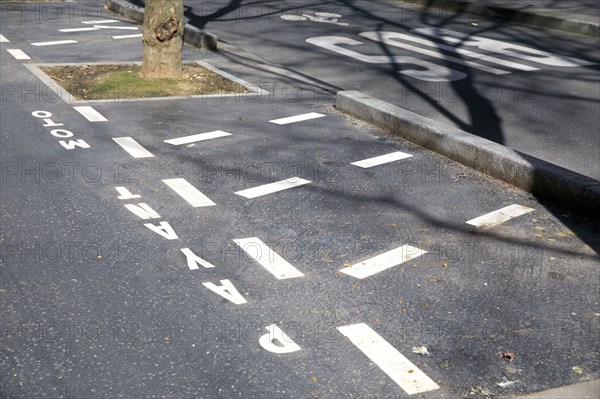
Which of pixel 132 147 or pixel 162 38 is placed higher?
pixel 162 38

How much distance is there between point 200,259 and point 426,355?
1909 millimetres

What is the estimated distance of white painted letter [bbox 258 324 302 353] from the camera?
194 inches

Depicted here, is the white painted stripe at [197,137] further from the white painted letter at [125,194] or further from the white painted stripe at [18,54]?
the white painted stripe at [18,54]

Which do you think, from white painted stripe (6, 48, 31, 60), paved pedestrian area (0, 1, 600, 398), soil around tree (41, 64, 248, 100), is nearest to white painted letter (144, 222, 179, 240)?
paved pedestrian area (0, 1, 600, 398)

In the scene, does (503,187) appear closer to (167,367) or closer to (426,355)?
(426,355)

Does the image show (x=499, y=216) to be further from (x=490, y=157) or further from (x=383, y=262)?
(x=383, y=262)

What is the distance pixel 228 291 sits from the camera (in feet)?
18.5

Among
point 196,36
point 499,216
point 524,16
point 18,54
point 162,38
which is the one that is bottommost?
point 18,54

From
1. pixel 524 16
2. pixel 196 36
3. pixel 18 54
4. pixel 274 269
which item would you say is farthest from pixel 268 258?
pixel 524 16

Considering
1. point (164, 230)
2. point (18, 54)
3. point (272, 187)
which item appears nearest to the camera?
point (164, 230)

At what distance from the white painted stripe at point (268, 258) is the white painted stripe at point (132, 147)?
7.67 ft

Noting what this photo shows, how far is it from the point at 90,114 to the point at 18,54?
13.2ft

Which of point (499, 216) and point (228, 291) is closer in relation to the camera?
point (228, 291)

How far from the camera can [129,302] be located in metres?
5.42
